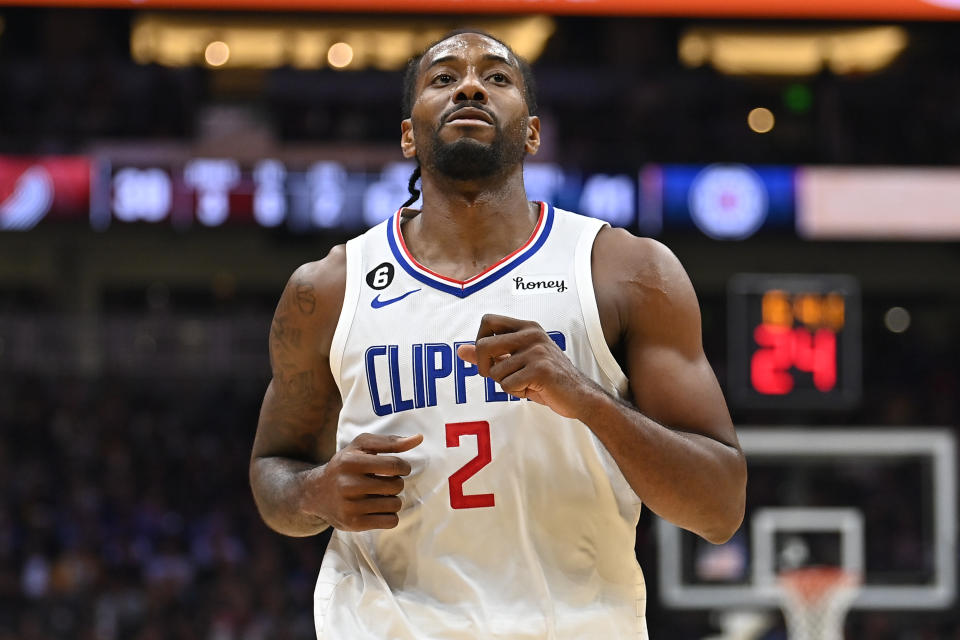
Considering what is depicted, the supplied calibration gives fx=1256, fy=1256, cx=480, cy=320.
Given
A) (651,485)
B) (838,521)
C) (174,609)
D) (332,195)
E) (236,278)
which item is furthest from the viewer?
(236,278)

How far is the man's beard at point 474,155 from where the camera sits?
2588 millimetres

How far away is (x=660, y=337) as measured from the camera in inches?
97.4

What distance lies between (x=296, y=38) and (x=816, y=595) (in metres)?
8.94

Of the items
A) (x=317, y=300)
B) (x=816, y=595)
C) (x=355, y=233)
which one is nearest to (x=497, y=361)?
(x=317, y=300)

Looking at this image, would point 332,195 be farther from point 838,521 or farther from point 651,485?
point 651,485

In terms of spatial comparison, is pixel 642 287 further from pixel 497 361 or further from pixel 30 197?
pixel 30 197

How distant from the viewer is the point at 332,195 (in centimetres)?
1065

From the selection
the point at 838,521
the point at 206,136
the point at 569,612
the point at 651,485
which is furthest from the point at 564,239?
the point at 206,136

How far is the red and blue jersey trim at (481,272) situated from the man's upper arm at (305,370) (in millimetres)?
142

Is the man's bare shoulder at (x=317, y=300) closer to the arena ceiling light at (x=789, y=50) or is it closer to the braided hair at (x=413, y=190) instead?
the braided hair at (x=413, y=190)

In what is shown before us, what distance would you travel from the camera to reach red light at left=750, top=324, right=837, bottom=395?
27.5 feet

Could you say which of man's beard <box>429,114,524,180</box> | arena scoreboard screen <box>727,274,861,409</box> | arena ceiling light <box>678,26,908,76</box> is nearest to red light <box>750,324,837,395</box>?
arena scoreboard screen <box>727,274,861,409</box>

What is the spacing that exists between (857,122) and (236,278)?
7254 mm

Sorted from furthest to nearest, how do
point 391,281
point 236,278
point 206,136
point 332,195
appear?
point 236,278
point 206,136
point 332,195
point 391,281
